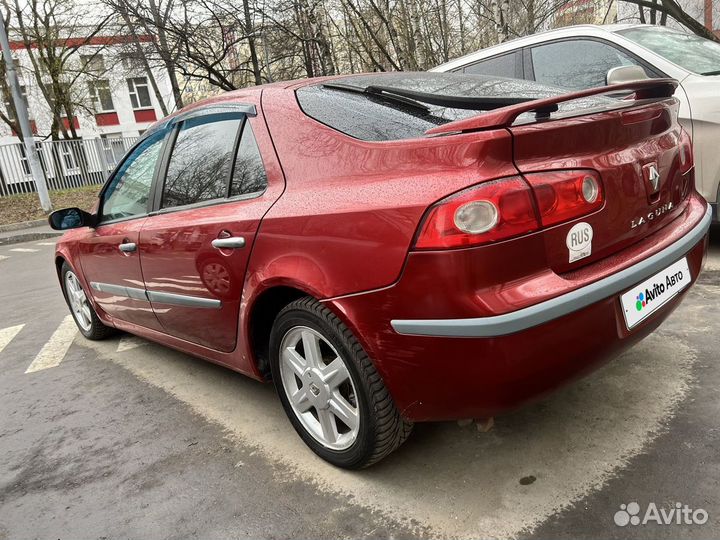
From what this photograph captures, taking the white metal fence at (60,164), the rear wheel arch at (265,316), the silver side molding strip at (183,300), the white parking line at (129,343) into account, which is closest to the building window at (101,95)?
the white metal fence at (60,164)

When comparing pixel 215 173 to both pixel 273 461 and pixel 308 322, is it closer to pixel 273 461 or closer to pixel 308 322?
pixel 308 322

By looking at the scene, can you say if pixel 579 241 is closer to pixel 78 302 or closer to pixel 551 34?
pixel 551 34

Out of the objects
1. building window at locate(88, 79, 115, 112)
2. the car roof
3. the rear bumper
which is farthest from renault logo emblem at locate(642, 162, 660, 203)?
building window at locate(88, 79, 115, 112)

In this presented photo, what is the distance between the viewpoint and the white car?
12.8ft

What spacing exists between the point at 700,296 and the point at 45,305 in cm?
591

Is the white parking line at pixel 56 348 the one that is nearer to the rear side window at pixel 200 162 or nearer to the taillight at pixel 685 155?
the rear side window at pixel 200 162

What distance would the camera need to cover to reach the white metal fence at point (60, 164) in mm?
18297

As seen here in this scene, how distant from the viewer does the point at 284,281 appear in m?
2.08

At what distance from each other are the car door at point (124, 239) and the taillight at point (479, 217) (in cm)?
195

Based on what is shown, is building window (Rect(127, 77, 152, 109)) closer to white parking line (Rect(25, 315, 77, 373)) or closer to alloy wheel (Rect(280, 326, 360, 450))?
white parking line (Rect(25, 315, 77, 373))

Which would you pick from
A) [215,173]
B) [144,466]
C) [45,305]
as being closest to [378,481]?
[144,466]

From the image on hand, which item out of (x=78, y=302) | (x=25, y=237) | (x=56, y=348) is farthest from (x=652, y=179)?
(x=25, y=237)

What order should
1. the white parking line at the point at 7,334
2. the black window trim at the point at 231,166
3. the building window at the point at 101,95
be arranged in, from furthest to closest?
the building window at the point at 101,95 < the white parking line at the point at 7,334 < the black window trim at the point at 231,166

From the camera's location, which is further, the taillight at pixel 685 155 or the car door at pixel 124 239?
the car door at pixel 124 239
